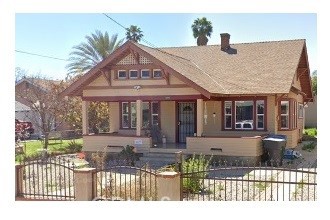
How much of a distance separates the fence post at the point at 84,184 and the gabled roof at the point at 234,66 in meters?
7.61

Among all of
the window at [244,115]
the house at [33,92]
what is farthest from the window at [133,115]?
the window at [244,115]

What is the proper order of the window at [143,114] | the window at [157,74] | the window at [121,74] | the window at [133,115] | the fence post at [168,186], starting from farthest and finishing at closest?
the window at [133,115] < the window at [143,114] < the window at [121,74] < the window at [157,74] < the fence post at [168,186]

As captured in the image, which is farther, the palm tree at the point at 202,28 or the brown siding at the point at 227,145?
the palm tree at the point at 202,28

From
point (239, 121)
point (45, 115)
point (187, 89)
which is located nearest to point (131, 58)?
point (187, 89)

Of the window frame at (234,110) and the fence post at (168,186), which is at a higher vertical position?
the window frame at (234,110)

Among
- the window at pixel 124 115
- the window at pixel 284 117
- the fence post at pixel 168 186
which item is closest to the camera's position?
the fence post at pixel 168 186

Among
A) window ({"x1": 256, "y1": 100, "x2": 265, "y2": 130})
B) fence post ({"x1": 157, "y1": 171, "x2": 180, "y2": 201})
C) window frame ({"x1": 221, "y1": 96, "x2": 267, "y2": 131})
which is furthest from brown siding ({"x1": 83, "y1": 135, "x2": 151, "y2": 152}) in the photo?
fence post ({"x1": 157, "y1": 171, "x2": 180, "y2": 201})

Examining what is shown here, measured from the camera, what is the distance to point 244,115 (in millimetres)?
17297

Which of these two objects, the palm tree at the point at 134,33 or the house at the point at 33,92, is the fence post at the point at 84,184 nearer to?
the house at the point at 33,92

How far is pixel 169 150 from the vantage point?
1602 cm

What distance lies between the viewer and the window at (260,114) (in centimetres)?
1697

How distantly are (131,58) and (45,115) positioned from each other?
22.8 feet

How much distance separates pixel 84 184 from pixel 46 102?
1357 cm

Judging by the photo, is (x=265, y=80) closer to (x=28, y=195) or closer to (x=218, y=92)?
(x=218, y=92)
